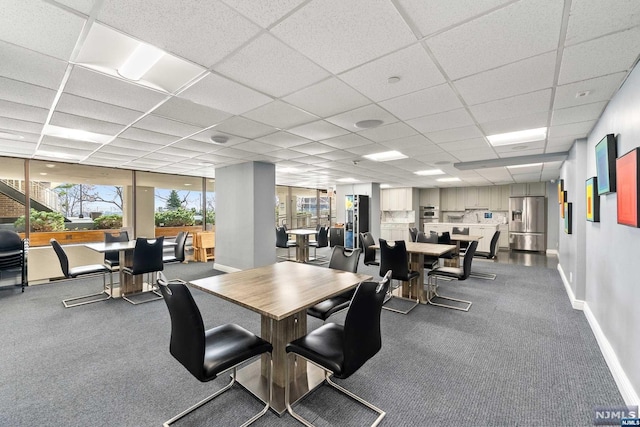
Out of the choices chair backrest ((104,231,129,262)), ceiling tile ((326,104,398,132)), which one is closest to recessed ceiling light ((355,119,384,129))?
ceiling tile ((326,104,398,132))

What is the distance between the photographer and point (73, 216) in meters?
6.35

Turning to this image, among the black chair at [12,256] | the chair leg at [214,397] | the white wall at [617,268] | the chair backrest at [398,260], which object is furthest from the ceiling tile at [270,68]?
the black chair at [12,256]

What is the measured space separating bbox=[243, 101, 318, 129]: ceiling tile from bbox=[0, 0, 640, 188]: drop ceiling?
0.02m

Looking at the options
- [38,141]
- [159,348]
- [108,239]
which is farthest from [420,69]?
[108,239]

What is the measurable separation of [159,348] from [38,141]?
12.5 ft

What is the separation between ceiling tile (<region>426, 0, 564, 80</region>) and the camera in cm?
146

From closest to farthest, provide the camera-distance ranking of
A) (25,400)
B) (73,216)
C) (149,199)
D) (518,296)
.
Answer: (25,400), (518,296), (73,216), (149,199)

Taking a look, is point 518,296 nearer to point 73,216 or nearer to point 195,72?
point 195,72

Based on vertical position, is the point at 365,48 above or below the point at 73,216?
above

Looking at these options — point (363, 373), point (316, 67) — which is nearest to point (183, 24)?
point (316, 67)

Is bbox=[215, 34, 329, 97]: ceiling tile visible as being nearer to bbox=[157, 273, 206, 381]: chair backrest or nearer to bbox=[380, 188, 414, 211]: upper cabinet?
bbox=[157, 273, 206, 381]: chair backrest

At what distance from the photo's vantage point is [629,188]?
1.91 meters

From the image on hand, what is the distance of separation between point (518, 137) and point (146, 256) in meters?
5.85

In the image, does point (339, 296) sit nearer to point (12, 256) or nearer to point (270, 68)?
point (270, 68)
